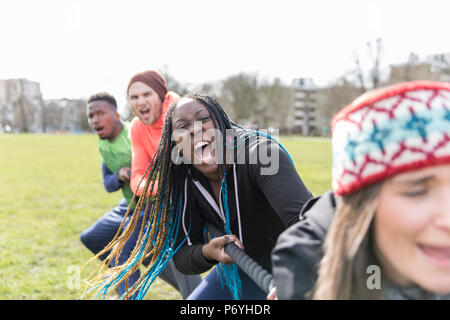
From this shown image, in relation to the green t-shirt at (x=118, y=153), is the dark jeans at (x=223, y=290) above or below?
below

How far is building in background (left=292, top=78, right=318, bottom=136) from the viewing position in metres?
92.2

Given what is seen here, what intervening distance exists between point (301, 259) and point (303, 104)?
333 feet

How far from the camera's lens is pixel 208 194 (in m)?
2.42

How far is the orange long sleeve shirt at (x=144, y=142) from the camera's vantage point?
3.56 metres

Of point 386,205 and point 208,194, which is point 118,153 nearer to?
point 208,194

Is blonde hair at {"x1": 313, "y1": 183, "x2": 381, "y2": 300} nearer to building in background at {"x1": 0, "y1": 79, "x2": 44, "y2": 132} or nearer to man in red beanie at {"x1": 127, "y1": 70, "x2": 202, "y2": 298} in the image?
man in red beanie at {"x1": 127, "y1": 70, "x2": 202, "y2": 298}

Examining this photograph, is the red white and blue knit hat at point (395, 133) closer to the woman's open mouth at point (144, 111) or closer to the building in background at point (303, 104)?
the woman's open mouth at point (144, 111)

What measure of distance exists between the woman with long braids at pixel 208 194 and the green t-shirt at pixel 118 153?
1.75 metres

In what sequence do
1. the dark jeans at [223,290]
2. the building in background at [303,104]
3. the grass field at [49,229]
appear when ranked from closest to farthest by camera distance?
1. the dark jeans at [223,290]
2. the grass field at [49,229]
3. the building in background at [303,104]

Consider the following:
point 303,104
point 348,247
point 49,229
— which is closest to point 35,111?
point 303,104

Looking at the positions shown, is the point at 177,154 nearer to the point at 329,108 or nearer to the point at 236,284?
the point at 236,284

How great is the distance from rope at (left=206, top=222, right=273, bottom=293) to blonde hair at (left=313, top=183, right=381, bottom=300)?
43 cm

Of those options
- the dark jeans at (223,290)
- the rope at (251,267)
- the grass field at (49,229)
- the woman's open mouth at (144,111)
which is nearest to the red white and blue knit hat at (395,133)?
the rope at (251,267)

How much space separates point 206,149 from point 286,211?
0.53m
